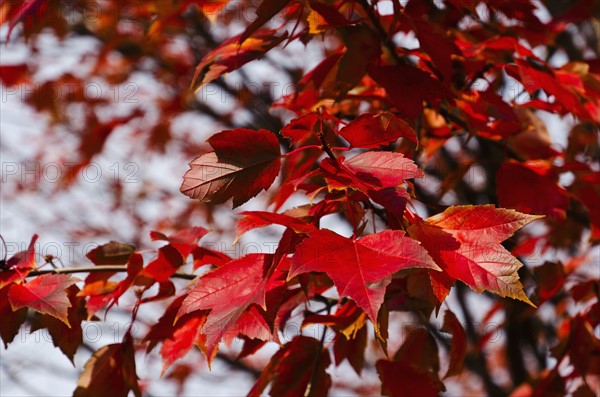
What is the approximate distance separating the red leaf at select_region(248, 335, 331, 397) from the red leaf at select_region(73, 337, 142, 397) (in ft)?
0.65

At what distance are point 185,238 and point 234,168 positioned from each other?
0.86ft

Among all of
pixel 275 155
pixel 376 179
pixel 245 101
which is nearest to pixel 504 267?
pixel 376 179

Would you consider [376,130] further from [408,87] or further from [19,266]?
[19,266]

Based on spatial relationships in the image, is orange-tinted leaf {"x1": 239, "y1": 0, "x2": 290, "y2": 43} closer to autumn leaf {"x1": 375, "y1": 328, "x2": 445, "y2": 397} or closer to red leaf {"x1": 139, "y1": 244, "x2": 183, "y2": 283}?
red leaf {"x1": 139, "y1": 244, "x2": 183, "y2": 283}

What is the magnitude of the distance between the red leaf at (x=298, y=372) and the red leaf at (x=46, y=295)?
0.35 metres

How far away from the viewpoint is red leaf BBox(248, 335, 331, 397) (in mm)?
1078

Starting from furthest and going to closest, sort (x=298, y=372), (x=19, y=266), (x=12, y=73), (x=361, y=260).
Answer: (x=12, y=73)
(x=298, y=372)
(x=19, y=266)
(x=361, y=260)

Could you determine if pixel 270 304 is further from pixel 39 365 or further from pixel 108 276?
pixel 39 365

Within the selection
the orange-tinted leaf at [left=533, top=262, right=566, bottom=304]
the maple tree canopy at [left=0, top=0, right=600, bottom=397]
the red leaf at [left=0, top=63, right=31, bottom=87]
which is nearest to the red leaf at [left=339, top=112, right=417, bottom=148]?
the maple tree canopy at [left=0, top=0, right=600, bottom=397]

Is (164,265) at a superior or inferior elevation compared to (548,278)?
superior

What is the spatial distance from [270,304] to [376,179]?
0.22m

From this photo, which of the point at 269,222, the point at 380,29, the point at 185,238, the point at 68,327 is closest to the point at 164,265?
the point at 185,238

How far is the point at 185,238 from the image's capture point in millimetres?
1026

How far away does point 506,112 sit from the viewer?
46.0 inches
